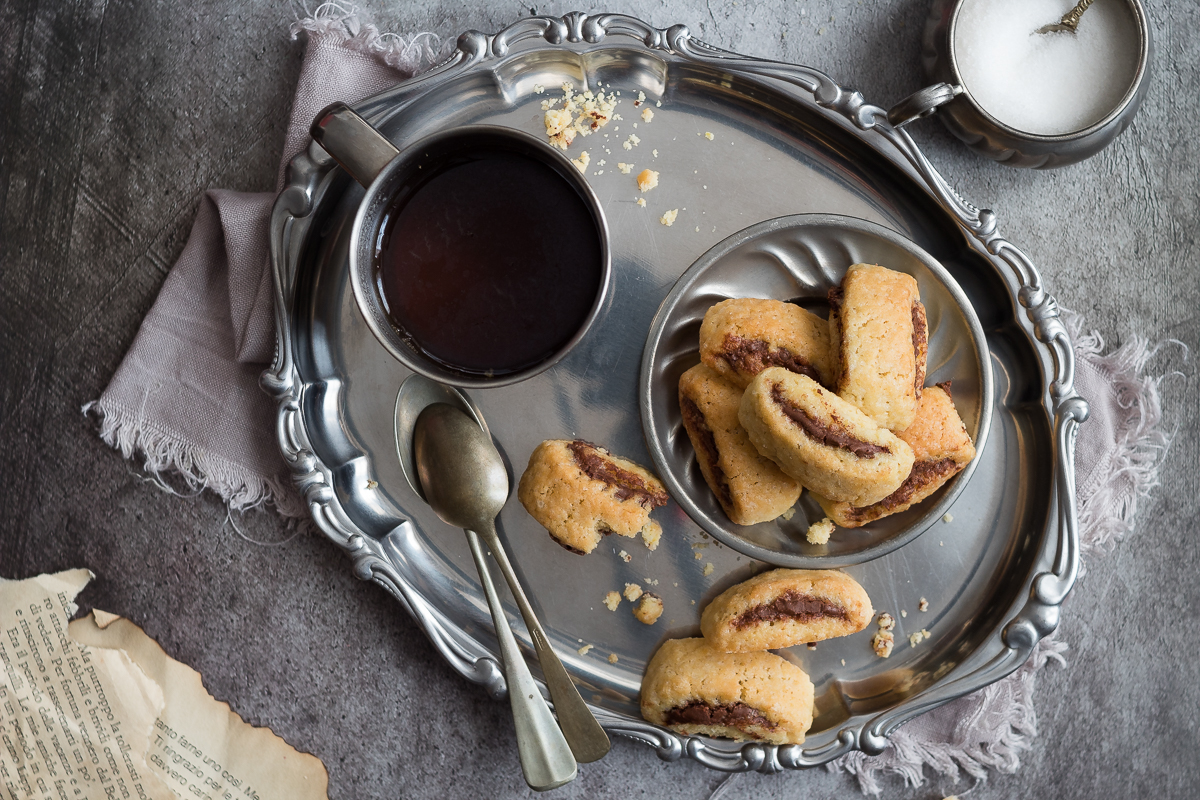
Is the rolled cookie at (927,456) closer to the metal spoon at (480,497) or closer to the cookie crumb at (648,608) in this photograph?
the cookie crumb at (648,608)

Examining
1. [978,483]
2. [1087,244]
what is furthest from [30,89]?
[1087,244]

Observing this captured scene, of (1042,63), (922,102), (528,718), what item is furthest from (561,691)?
(1042,63)

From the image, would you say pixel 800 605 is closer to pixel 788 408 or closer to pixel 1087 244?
pixel 788 408

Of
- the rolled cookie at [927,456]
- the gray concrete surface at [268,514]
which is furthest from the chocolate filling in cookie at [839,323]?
the gray concrete surface at [268,514]

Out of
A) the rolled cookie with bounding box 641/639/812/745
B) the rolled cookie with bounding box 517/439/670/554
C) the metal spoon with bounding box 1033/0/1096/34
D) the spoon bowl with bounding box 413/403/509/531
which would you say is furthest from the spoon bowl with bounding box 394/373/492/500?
the metal spoon with bounding box 1033/0/1096/34

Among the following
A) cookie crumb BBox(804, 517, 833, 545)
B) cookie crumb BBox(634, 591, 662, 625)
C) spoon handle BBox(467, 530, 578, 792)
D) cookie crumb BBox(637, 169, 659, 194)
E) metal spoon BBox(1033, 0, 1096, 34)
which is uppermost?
metal spoon BBox(1033, 0, 1096, 34)

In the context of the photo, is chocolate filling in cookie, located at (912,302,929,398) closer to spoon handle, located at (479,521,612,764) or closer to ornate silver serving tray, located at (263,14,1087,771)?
ornate silver serving tray, located at (263,14,1087,771)
